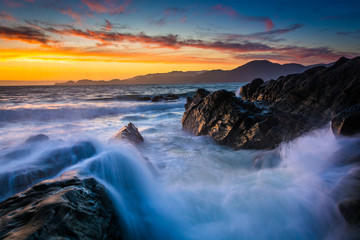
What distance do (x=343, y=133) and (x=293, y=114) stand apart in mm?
2729

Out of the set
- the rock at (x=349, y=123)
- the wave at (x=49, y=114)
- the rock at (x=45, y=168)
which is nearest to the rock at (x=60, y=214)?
the rock at (x=45, y=168)

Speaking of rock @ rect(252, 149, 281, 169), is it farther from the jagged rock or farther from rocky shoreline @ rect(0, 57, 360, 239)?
the jagged rock

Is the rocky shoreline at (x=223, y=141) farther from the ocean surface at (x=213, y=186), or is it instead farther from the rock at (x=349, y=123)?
the ocean surface at (x=213, y=186)

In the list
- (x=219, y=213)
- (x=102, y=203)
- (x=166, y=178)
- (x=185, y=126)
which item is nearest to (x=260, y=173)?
(x=219, y=213)

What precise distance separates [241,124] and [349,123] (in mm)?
3167

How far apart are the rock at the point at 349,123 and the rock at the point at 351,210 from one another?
77.1 inches

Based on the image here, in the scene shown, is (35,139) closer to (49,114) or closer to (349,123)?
(349,123)

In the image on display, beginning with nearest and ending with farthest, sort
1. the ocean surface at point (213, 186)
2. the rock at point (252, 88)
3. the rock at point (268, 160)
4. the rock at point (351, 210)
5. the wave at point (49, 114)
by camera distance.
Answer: the rock at point (351, 210)
the ocean surface at point (213, 186)
the rock at point (268, 160)
the rock at point (252, 88)
the wave at point (49, 114)

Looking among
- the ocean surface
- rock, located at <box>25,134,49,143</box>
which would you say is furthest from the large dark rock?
rock, located at <box>25,134,49,143</box>

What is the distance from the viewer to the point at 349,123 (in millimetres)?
3779

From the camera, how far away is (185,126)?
9.66 metres

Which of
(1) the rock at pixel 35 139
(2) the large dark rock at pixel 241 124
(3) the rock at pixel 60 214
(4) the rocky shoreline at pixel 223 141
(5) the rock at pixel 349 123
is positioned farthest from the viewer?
(1) the rock at pixel 35 139

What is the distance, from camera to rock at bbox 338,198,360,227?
238cm

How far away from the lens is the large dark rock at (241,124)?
5.82 metres
